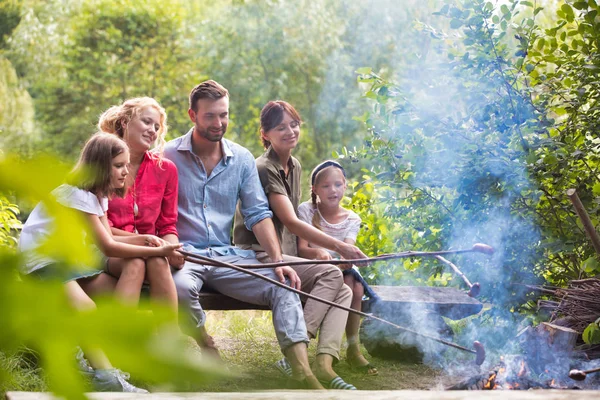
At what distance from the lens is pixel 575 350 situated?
3.33 meters

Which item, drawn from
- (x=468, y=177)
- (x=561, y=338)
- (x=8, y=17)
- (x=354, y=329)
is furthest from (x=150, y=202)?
(x=8, y=17)

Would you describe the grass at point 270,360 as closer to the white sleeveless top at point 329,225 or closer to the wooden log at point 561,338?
the wooden log at point 561,338

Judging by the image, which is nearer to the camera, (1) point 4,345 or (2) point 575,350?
(1) point 4,345

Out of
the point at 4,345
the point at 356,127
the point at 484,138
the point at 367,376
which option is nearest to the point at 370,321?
the point at 367,376

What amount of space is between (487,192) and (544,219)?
12.7 inches

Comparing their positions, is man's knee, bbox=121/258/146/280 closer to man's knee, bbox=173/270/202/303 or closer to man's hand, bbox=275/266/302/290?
man's knee, bbox=173/270/202/303

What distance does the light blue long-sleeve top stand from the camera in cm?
369

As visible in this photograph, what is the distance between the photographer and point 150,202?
3434 millimetres

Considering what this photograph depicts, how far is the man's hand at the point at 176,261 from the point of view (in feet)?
10.5

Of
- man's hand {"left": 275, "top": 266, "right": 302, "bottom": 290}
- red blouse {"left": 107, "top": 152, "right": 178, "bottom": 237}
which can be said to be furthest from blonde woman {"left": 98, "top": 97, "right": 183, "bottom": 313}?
man's hand {"left": 275, "top": 266, "right": 302, "bottom": 290}

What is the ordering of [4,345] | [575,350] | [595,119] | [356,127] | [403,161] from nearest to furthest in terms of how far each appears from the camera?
1. [4,345]
2. [575,350]
3. [595,119]
4. [403,161]
5. [356,127]

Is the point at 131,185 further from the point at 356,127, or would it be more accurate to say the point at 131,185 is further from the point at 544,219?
the point at 356,127

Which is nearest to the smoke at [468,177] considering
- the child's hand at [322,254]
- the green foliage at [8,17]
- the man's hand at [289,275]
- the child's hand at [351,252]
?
the child's hand at [322,254]

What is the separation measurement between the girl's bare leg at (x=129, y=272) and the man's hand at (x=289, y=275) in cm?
68
